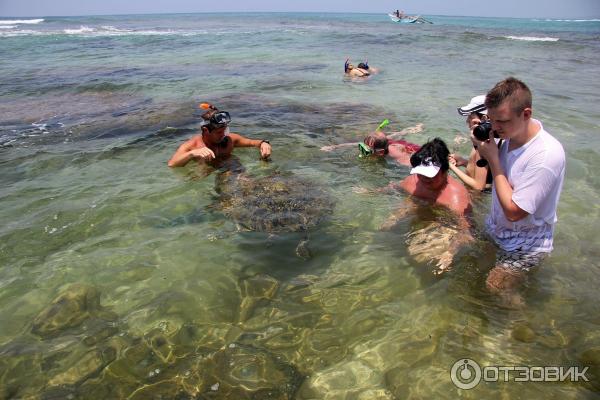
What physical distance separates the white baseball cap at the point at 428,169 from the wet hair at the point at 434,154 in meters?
0.02

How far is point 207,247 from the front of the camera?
13.8 ft

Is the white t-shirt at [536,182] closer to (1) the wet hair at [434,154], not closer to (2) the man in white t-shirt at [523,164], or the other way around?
(2) the man in white t-shirt at [523,164]

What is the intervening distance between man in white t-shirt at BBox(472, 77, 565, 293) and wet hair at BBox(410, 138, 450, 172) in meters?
1.04

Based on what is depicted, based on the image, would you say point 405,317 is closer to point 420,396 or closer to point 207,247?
point 420,396

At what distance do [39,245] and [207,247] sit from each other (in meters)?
1.84

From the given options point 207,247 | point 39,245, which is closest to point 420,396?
point 207,247

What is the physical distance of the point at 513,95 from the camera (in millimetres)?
2535

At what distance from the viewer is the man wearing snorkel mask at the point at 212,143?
5742mm

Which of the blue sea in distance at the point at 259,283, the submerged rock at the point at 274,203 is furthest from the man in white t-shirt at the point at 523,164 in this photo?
the submerged rock at the point at 274,203

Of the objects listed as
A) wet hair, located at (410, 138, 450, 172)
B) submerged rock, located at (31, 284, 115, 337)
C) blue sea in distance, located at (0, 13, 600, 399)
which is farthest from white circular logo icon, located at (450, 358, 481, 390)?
submerged rock, located at (31, 284, 115, 337)

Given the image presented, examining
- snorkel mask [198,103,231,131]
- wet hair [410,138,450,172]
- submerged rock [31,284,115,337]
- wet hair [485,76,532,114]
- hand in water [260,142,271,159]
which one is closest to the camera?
wet hair [485,76,532,114]

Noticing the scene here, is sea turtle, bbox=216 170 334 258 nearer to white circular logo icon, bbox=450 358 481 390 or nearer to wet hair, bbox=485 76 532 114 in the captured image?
white circular logo icon, bbox=450 358 481 390

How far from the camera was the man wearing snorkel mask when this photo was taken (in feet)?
18.8

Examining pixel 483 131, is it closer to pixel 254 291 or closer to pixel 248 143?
pixel 254 291
